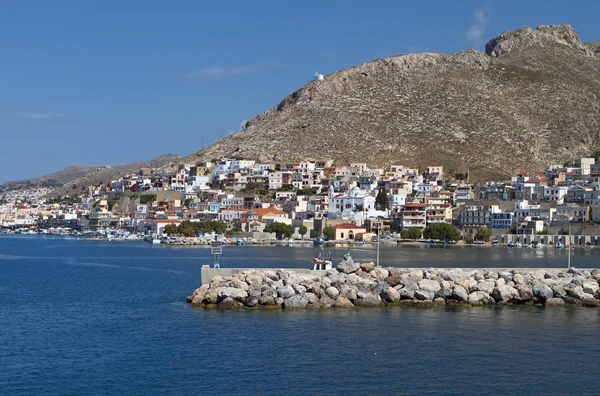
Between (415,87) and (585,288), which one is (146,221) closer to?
(415,87)

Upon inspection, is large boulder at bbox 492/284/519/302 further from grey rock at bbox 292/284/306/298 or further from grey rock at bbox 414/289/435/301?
grey rock at bbox 292/284/306/298

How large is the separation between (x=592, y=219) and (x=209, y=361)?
240 feet

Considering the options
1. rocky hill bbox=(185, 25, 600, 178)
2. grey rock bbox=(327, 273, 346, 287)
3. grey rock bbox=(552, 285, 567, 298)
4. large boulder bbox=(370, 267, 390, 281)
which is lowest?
grey rock bbox=(552, 285, 567, 298)

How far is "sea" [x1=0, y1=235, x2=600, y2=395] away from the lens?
21.0 m

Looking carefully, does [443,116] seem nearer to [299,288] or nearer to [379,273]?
[379,273]

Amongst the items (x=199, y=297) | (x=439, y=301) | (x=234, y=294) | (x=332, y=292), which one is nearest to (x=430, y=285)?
(x=439, y=301)

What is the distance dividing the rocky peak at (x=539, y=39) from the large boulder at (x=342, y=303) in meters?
144

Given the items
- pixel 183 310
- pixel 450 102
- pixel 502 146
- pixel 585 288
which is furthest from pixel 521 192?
pixel 183 310

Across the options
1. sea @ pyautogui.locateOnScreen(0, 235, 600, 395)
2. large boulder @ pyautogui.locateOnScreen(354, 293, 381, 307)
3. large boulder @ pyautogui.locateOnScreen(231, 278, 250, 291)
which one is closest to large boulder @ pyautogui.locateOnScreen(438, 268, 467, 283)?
sea @ pyautogui.locateOnScreen(0, 235, 600, 395)

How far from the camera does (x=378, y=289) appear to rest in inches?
1270

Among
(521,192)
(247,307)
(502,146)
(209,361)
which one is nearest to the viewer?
(209,361)

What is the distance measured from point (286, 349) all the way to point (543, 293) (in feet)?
40.7

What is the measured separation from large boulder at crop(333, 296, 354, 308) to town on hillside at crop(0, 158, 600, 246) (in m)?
53.3

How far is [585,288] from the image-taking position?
33.1 meters
